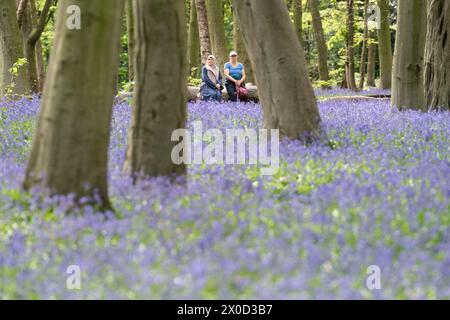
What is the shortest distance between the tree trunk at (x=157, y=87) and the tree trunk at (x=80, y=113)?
0.85 meters

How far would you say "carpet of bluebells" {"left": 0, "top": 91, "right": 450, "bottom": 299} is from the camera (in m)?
4.07

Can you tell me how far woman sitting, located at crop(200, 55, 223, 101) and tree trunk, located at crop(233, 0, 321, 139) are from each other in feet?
23.5

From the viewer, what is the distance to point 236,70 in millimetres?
17641

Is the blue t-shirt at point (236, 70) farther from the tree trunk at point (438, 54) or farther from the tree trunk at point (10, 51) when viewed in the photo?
the tree trunk at point (10, 51)

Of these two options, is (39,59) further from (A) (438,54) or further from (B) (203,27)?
(A) (438,54)

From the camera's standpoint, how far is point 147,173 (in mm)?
6680

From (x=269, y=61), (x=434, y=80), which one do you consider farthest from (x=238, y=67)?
(x=269, y=61)

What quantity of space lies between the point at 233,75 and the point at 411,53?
18.4 ft

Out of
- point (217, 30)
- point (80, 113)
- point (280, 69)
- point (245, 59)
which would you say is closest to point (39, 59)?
point (217, 30)

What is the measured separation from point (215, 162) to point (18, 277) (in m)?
4.18

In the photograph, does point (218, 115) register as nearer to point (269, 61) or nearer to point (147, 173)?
point (269, 61)

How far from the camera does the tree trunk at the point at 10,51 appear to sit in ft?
50.1

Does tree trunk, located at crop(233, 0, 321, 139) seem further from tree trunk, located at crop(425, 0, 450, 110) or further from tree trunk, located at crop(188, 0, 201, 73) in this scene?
tree trunk, located at crop(188, 0, 201, 73)

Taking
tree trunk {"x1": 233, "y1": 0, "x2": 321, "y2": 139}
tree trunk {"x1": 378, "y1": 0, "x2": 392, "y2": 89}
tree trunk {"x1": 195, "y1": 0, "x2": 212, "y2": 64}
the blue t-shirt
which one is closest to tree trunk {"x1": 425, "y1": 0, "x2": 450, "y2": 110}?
the blue t-shirt
